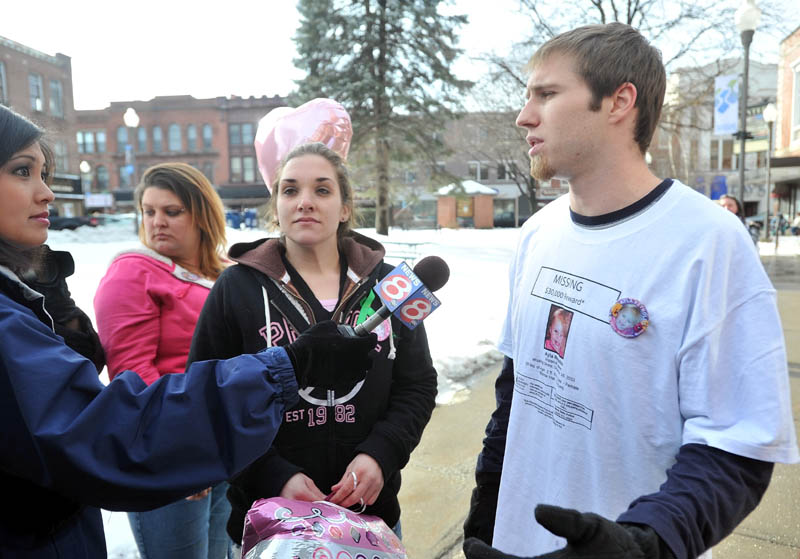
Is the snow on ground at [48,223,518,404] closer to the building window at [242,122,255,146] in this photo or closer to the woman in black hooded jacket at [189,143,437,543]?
the woman in black hooded jacket at [189,143,437,543]

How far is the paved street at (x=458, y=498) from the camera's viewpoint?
304 centimetres

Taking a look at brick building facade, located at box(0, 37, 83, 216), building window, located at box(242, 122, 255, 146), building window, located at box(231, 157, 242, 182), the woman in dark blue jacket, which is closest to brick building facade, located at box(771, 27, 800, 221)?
the woman in dark blue jacket

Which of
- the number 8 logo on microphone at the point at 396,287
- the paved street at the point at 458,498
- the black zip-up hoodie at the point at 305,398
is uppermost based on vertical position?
the number 8 logo on microphone at the point at 396,287

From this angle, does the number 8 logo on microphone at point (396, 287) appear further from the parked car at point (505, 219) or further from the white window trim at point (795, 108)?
the parked car at point (505, 219)

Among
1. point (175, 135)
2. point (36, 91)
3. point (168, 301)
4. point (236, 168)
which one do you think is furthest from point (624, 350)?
point (175, 135)

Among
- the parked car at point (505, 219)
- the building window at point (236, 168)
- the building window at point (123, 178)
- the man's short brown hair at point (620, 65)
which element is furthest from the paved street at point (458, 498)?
the building window at point (123, 178)

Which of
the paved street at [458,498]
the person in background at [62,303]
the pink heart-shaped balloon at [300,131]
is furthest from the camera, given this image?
the pink heart-shaped balloon at [300,131]

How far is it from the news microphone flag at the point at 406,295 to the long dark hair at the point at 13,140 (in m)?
0.95

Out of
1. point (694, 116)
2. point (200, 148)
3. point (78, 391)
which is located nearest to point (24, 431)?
point (78, 391)

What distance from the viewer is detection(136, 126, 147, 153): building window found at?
50969mm

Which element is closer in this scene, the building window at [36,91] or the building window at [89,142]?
the building window at [36,91]

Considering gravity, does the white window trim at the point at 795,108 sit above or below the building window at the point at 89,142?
below

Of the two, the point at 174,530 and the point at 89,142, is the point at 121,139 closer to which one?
the point at 89,142

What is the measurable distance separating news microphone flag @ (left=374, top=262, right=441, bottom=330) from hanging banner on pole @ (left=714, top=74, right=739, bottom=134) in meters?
12.8
